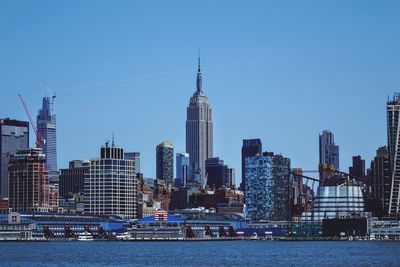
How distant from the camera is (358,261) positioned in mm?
190000

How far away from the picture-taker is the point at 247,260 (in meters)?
200

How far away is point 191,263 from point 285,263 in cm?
1597

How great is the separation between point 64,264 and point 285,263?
37270 millimetres

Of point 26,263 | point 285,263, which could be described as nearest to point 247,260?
point 285,263

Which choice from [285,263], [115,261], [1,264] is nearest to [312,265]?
[285,263]

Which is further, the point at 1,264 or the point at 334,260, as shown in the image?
the point at 334,260

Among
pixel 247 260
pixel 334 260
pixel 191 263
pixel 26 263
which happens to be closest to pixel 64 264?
pixel 26 263

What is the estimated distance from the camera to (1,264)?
7195 inches

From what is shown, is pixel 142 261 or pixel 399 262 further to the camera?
pixel 142 261

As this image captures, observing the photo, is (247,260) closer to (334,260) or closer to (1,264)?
(334,260)

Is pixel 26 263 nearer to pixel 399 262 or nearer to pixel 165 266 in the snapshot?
pixel 165 266

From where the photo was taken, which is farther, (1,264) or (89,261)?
(89,261)

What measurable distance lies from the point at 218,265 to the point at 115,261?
22.7 metres

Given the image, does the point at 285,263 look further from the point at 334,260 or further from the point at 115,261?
the point at 115,261
